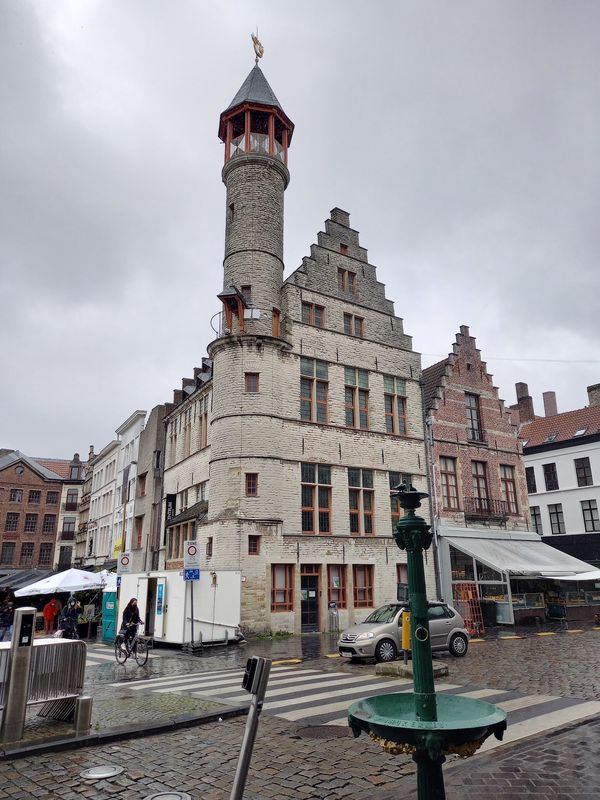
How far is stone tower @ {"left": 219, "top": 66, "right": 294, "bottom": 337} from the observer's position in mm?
25641

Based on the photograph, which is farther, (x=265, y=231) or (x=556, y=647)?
(x=265, y=231)

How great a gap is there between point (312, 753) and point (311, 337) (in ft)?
69.9

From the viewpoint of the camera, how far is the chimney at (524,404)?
46.0 meters

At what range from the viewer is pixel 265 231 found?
2703 centimetres

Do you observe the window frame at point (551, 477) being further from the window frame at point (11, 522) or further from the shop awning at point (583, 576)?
the window frame at point (11, 522)

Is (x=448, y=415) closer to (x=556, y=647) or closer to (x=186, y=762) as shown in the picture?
(x=556, y=647)

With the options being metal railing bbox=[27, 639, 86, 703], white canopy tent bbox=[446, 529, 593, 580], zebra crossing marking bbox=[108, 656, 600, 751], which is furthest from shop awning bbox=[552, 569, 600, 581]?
metal railing bbox=[27, 639, 86, 703]

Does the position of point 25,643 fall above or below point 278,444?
below

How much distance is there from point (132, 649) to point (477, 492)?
67.6 feet

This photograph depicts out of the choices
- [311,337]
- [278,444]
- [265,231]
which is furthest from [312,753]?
[265,231]

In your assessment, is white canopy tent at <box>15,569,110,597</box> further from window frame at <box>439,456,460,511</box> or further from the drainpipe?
window frame at <box>439,456,460,511</box>

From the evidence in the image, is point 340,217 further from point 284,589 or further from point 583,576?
point 583,576

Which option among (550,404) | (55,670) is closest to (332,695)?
(55,670)

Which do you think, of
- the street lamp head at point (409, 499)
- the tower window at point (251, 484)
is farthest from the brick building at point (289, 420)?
the street lamp head at point (409, 499)
